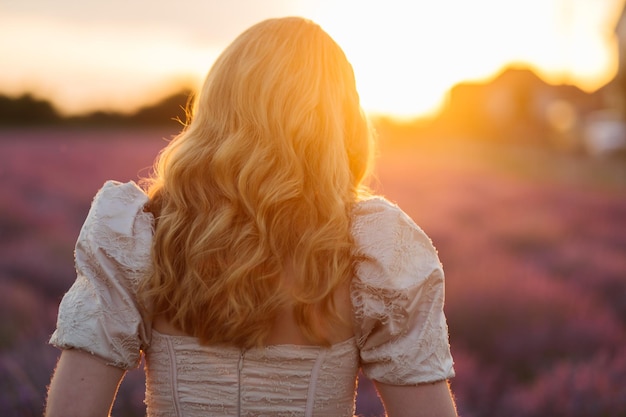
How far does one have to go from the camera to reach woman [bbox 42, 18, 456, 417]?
1.68 metres

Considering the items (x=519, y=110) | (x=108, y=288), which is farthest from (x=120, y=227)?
(x=519, y=110)

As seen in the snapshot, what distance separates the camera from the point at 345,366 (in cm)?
178

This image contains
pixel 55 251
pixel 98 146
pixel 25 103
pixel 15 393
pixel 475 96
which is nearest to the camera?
pixel 15 393

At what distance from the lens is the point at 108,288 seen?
5.58 feet

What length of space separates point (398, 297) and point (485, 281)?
13.2 ft

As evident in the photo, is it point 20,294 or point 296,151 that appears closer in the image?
point 296,151

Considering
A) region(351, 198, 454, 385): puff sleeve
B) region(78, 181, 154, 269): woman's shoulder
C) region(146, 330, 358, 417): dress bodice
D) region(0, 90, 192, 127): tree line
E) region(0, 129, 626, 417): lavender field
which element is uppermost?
Answer: region(0, 90, 192, 127): tree line

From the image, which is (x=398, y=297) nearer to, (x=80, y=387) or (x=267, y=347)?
(x=267, y=347)

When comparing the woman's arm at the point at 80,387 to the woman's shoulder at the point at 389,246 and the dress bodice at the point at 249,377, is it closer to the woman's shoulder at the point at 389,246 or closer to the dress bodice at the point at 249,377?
the dress bodice at the point at 249,377

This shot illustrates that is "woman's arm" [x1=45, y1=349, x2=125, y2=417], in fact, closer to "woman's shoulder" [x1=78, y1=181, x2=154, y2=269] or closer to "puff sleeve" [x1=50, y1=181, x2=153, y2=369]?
"puff sleeve" [x1=50, y1=181, x2=153, y2=369]

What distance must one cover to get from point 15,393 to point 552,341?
3.17 metres

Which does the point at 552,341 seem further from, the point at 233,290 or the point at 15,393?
the point at 233,290

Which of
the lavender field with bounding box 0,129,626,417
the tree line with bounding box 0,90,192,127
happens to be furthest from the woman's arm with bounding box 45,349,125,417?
the tree line with bounding box 0,90,192,127

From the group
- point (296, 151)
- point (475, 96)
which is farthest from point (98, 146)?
point (475, 96)
